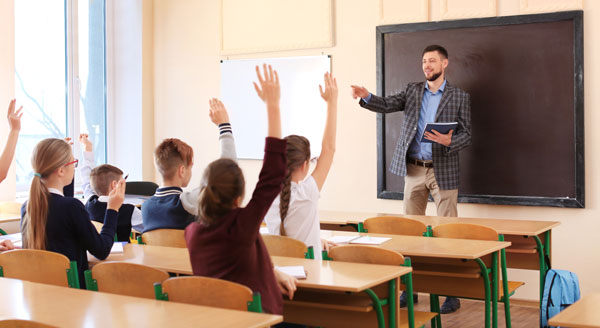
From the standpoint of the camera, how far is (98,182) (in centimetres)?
450

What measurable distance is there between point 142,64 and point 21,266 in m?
4.69

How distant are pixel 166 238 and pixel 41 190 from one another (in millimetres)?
827

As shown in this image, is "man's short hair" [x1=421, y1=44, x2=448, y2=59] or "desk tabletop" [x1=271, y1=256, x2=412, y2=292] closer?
"desk tabletop" [x1=271, y1=256, x2=412, y2=292]

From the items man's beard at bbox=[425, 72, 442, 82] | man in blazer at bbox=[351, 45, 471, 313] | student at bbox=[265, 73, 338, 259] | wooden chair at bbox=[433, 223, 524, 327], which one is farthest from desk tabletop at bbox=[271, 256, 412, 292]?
man's beard at bbox=[425, 72, 442, 82]

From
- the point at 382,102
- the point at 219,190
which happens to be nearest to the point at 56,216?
the point at 219,190

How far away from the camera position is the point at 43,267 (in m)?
2.93

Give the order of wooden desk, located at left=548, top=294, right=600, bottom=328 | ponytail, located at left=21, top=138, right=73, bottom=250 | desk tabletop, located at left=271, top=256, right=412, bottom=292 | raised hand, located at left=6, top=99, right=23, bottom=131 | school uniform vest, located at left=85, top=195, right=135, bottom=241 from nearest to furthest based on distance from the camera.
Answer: wooden desk, located at left=548, top=294, right=600, bottom=328 < desk tabletop, located at left=271, top=256, right=412, bottom=292 < ponytail, located at left=21, top=138, right=73, bottom=250 < raised hand, located at left=6, top=99, right=23, bottom=131 < school uniform vest, located at left=85, top=195, right=135, bottom=241

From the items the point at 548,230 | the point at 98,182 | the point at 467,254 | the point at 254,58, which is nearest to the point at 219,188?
the point at 467,254

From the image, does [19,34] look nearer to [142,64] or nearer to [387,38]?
[142,64]

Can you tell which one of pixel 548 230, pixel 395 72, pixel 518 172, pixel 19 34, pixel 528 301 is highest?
pixel 19 34

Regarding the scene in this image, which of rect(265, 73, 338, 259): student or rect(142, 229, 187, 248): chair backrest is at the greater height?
rect(265, 73, 338, 259): student

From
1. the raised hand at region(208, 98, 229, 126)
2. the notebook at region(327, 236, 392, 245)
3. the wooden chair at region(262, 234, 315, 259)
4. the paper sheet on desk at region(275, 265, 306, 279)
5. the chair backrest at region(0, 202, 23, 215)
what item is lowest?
the notebook at region(327, 236, 392, 245)

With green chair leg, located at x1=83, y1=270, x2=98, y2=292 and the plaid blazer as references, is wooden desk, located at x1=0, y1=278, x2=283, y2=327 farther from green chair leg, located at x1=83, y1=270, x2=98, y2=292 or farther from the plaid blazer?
the plaid blazer

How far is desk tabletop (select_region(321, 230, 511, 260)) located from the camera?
3.28 metres
